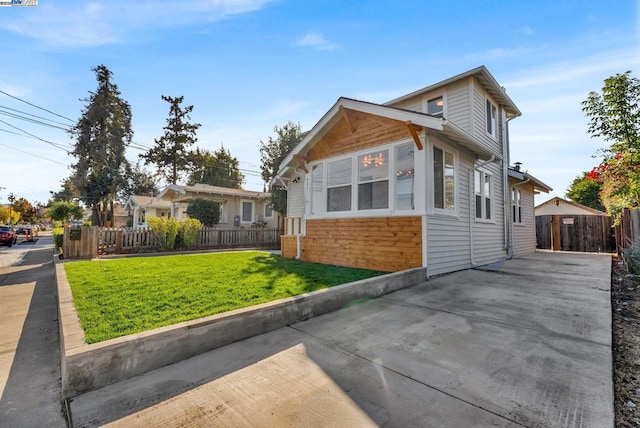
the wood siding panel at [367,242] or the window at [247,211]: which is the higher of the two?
the window at [247,211]

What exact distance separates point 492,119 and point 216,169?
34.4 meters

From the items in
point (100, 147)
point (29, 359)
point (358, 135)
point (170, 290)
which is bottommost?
point (29, 359)

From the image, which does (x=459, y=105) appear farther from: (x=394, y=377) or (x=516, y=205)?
(x=394, y=377)

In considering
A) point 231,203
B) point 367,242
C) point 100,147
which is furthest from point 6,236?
point 367,242

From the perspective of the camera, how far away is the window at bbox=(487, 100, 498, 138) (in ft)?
33.0

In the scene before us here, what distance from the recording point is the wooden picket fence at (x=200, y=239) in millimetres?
11203

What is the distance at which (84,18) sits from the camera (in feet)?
26.5

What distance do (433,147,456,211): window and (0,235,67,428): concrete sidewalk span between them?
6.73 metres

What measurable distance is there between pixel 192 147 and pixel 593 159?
36.6 m

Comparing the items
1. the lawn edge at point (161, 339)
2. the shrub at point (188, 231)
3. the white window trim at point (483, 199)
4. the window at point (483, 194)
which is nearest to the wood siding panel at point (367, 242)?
the lawn edge at point (161, 339)

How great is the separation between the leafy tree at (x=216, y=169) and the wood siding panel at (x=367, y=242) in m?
31.5

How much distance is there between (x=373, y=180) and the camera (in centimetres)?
735

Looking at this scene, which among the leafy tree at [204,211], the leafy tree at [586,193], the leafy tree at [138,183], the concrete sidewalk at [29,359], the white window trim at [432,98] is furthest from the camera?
the leafy tree at [586,193]

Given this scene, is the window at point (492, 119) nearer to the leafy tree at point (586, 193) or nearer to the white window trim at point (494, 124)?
the white window trim at point (494, 124)
